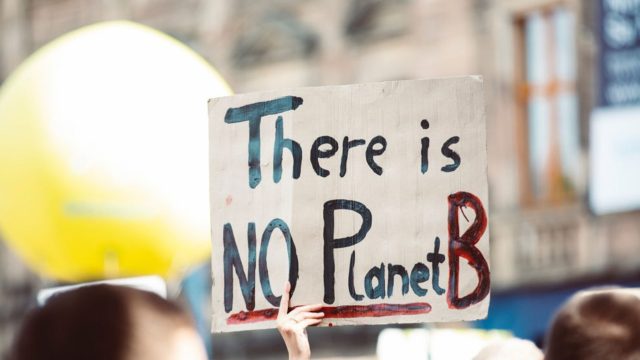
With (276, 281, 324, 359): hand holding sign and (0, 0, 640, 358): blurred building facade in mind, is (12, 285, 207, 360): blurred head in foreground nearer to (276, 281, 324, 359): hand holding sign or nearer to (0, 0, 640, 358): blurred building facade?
(276, 281, 324, 359): hand holding sign

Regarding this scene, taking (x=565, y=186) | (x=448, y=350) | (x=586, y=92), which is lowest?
(x=448, y=350)

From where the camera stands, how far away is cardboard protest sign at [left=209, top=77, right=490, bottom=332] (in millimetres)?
3133

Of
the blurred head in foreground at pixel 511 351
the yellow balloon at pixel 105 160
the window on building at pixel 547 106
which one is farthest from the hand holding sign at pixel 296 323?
the window on building at pixel 547 106

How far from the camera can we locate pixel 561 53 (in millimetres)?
13242

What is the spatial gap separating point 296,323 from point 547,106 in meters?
10.7

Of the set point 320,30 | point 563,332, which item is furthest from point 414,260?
point 320,30

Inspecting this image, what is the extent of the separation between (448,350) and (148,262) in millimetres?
8747

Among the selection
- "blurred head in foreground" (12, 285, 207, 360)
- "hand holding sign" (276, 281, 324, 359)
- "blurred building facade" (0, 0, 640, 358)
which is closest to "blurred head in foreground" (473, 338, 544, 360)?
"hand holding sign" (276, 281, 324, 359)

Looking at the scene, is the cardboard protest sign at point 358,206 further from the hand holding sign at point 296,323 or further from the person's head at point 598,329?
the person's head at point 598,329

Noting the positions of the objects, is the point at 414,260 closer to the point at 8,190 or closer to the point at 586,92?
the point at 8,190

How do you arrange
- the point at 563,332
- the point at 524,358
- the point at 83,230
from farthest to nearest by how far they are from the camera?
the point at 83,230 → the point at 524,358 → the point at 563,332

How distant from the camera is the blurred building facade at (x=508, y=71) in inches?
507

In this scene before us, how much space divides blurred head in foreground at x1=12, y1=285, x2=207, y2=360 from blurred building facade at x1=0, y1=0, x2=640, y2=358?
32.3ft

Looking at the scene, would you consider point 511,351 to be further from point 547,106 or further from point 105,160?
point 547,106
